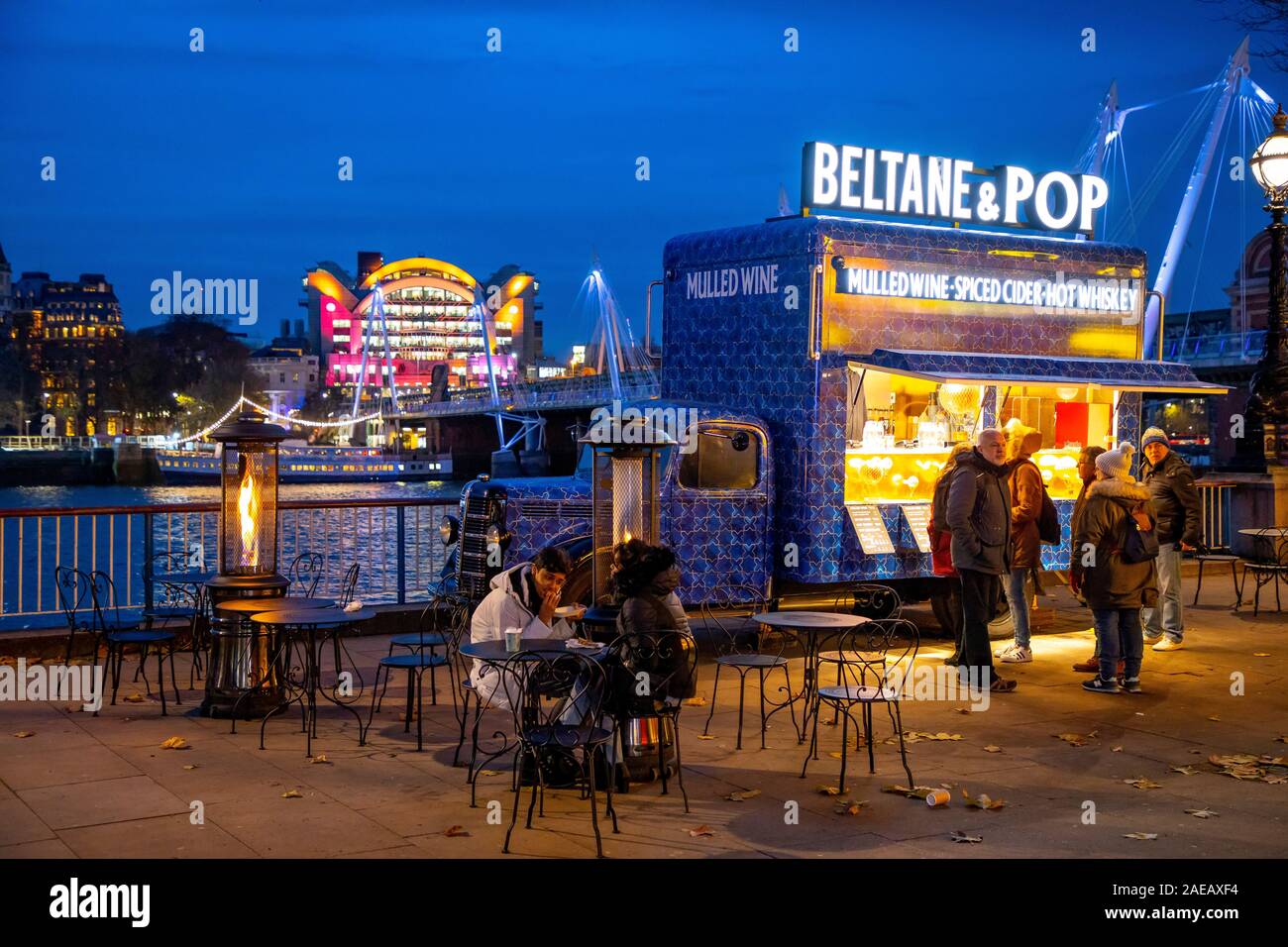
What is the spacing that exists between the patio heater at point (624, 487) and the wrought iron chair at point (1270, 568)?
7.21m

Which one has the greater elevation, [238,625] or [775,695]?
[238,625]

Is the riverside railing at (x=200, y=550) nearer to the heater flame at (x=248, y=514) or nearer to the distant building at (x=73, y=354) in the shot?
the heater flame at (x=248, y=514)

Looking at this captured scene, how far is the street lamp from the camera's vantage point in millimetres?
15391

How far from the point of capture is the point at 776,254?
11898mm

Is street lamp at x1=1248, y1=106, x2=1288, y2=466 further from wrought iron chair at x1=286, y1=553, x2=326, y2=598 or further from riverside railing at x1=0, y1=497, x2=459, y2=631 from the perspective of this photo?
wrought iron chair at x1=286, y1=553, x2=326, y2=598

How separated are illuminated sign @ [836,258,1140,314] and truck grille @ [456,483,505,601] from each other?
3457mm

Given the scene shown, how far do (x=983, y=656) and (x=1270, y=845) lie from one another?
3.95 m

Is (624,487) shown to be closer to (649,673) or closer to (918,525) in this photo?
(649,673)

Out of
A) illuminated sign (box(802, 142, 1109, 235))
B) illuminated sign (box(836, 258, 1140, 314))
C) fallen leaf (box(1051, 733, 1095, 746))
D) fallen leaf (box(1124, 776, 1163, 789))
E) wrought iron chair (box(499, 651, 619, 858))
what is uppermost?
illuminated sign (box(802, 142, 1109, 235))

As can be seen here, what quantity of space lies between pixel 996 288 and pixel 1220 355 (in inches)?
2190

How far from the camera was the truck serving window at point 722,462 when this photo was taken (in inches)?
449

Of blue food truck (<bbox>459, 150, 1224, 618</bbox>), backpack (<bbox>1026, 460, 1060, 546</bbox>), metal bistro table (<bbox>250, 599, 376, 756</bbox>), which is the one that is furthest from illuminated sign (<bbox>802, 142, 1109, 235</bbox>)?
metal bistro table (<bbox>250, 599, 376, 756</bbox>)
